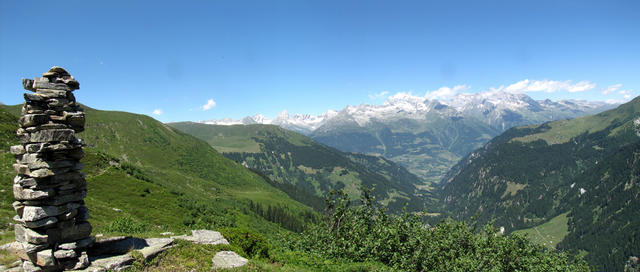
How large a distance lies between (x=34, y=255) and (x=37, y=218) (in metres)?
2.24

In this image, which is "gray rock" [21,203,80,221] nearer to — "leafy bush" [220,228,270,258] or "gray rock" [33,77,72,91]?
"gray rock" [33,77,72,91]

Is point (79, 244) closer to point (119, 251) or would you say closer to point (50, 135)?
point (119, 251)

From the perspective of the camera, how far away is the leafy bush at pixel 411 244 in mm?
36656

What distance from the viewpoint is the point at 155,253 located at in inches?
827

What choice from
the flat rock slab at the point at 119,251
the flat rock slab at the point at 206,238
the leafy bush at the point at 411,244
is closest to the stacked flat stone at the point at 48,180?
the flat rock slab at the point at 119,251

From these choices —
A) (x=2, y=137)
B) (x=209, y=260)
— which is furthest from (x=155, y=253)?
(x=2, y=137)

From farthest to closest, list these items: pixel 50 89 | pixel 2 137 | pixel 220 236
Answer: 1. pixel 2 137
2. pixel 220 236
3. pixel 50 89

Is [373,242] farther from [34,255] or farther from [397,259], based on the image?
[34,255]

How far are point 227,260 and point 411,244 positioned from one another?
81.0 feet

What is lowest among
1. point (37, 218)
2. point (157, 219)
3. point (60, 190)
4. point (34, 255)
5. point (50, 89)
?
point (157, 219)

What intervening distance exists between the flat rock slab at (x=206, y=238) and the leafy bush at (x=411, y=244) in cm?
1244

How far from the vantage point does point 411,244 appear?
3741cm

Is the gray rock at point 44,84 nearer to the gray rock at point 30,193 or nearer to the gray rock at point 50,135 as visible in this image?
the gray rock at point 50,135

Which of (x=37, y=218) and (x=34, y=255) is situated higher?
(x=37, y=218)
